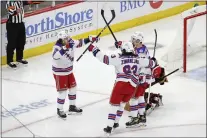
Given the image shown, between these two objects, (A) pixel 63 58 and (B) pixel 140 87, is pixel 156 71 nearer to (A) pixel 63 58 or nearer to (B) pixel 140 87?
(B) pixel 140 87

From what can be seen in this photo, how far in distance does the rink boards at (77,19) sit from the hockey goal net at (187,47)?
1251 mm

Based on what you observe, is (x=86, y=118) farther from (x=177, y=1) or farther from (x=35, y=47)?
(x=177, y=1)

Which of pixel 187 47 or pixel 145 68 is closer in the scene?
pixel 145 68

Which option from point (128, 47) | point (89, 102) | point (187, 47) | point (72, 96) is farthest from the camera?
point (187, 47)

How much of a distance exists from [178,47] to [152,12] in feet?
7.42

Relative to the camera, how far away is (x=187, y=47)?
8281mm

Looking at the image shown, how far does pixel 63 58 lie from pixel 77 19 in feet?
9.85

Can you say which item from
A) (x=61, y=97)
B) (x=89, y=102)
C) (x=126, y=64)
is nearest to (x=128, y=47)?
(x=126, y=64)

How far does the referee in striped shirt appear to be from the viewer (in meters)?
7.90

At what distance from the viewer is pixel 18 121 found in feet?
20.6

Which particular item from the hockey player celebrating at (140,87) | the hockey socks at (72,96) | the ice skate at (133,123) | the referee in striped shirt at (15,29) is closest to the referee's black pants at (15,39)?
the referee in striped shirt at (15,29)

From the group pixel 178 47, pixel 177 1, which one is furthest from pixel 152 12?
pixel 178 47

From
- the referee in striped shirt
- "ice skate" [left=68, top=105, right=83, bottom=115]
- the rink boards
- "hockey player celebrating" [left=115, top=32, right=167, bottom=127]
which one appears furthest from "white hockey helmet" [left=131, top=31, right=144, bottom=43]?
the rink boards

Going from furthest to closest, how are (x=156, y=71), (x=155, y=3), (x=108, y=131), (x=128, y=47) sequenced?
(x=155, y=3)
(x=156, y=71)
(x=108, y=131)
(x=128, y=47)
